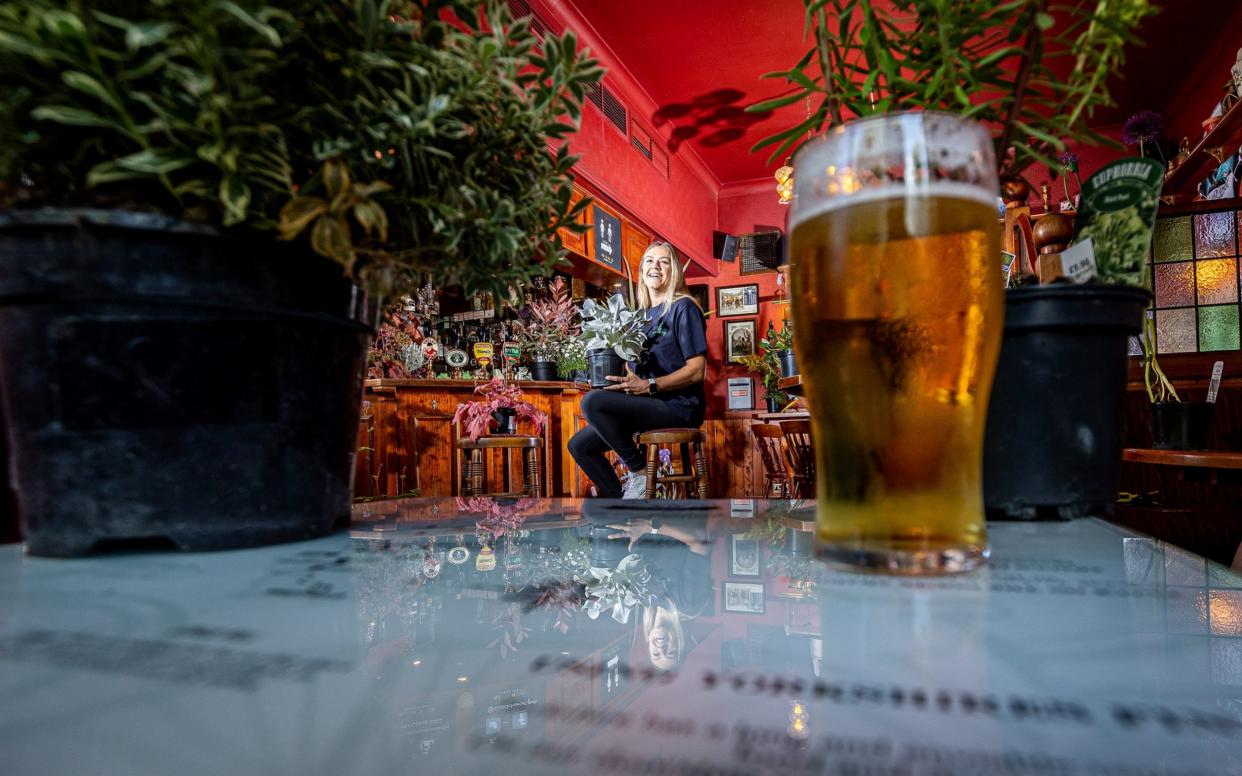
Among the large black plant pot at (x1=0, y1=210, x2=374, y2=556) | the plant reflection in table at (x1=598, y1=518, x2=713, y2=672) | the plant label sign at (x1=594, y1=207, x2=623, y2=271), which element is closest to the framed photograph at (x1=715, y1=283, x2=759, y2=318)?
the plant label sign at (x1=594, y1=207, x2=623, y2=271)

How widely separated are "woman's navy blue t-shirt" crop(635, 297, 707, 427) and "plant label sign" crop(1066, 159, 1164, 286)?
246cm

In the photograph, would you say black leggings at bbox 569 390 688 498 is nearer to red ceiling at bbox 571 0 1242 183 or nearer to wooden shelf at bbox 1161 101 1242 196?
red ceiling at bbox 571 0 1242 183

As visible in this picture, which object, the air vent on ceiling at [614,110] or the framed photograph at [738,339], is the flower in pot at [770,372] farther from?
the air vent on ceiling at [614,110]

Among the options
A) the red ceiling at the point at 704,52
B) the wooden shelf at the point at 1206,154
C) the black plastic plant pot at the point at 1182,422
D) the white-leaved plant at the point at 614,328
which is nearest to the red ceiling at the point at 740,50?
the red ceiling at the point at 704,52

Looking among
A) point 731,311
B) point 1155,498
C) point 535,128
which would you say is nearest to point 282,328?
point 535,128

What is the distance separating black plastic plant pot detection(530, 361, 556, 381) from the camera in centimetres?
493

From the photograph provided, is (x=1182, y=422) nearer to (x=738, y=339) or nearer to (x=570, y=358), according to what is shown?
(x=570, y=358)

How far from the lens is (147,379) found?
53 cm

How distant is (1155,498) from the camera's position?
2.45 metres

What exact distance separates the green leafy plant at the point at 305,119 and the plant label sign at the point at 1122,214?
506mm

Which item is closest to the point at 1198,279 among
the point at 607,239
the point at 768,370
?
the point at 768,370

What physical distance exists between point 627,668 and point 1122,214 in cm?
68

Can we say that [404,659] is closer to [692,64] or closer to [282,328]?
[282,328]

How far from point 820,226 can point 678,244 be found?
20.6 ft
